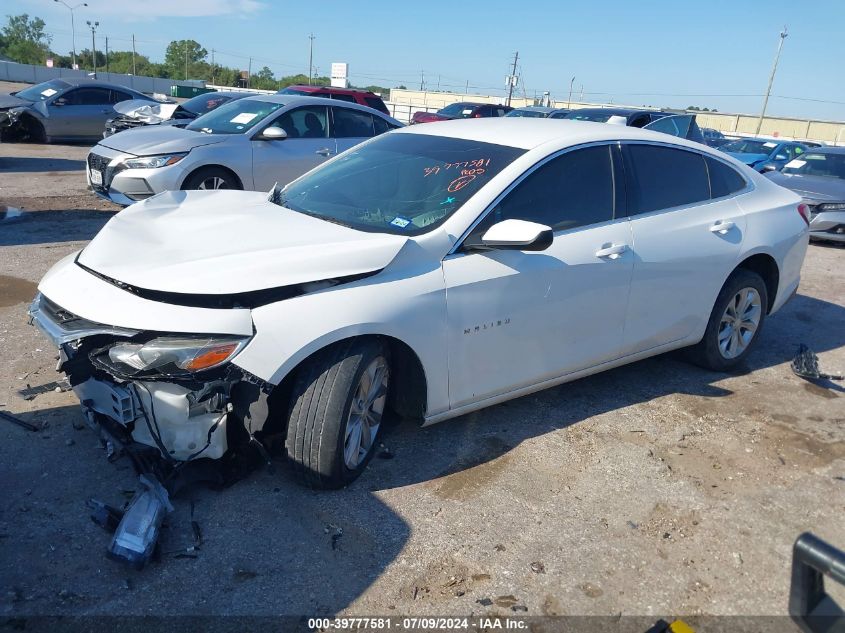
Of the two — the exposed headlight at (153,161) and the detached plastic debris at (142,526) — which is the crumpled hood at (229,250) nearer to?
the detached plastic debris at (142,526)

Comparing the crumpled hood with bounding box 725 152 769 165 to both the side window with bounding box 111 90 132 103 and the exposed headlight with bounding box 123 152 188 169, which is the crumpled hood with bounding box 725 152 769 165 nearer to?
the exposed headlight with bounding box 123 152 188 169

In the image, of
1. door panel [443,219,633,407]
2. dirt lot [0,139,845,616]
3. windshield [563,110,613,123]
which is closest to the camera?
dirt lot [0,139,845,616]

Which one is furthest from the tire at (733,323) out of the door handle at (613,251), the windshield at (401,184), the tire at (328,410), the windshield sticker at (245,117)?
the windshield sticker at (245,117)

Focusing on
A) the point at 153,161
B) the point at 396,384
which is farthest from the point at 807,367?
the point at 153,161

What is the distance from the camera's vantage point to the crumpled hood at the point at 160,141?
26.8 ft

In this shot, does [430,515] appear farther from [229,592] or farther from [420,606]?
[229,592]

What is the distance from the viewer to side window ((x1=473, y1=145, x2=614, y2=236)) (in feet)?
12.4

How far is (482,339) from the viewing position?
359cm

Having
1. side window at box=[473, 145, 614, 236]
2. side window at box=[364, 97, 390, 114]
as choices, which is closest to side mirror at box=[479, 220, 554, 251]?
side window at box=[473, 145, 614, 236]

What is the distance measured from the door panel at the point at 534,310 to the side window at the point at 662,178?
0.97ft

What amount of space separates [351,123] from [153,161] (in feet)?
8.86

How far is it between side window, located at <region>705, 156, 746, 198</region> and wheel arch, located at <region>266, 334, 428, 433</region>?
8.78ft

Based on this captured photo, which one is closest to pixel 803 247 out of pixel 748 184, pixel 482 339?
pixel 748 184

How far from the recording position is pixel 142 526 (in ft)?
9.26
